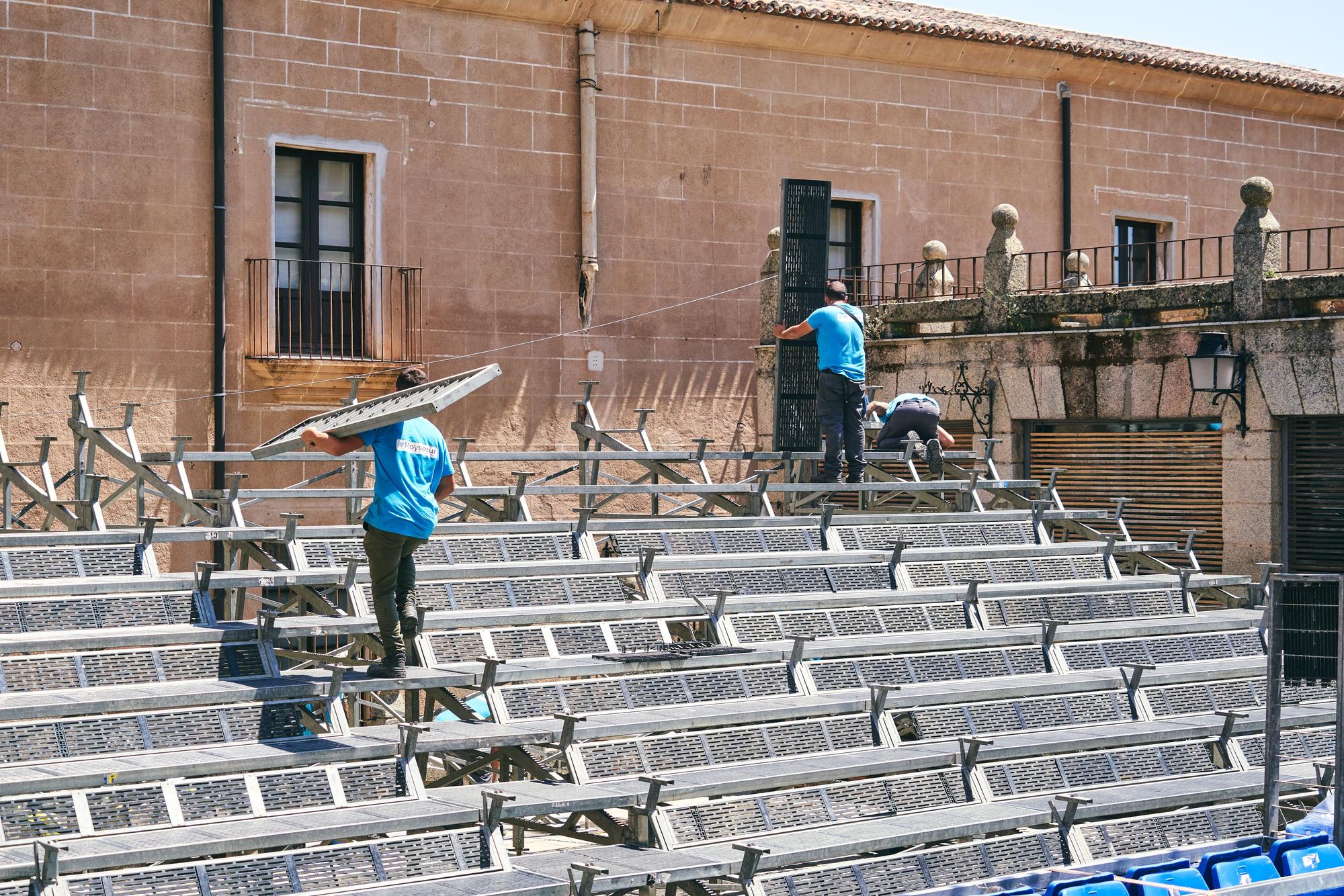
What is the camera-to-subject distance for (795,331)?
41.1 feet

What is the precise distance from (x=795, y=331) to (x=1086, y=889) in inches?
264

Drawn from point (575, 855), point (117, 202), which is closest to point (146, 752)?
point (575, 855)

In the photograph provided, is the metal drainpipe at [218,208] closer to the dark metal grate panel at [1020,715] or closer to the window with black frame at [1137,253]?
the dark metal grate panel at [1020,715]

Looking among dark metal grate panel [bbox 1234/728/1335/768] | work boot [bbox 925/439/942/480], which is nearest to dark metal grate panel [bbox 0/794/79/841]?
dark metal grate panel [bbox 1234/728/1335/768]

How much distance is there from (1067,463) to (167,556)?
784 centimetres

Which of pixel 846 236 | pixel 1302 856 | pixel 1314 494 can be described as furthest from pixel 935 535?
pixel 846 236

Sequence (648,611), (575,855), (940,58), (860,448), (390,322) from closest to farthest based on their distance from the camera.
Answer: (575,855) → (648,611) → (860,448) → (390,322) → (940,58)

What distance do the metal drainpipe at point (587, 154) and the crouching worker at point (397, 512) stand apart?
837 cm

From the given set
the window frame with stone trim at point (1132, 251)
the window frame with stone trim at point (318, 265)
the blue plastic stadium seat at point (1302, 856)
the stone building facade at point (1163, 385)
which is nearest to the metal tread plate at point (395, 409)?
the blue plastic stadium seat at point (1302, 856)

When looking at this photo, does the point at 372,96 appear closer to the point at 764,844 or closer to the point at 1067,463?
the point at 1067,463

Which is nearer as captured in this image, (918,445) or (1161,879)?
(1161,879)

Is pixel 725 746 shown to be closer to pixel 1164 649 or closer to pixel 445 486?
pixel 445 486

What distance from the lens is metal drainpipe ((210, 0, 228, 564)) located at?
48.3ft

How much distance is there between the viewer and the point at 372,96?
1554 centimetres
